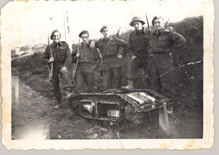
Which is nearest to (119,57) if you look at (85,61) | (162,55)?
(85,61)

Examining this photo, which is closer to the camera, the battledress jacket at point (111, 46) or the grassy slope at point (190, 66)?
the grassy slope at point (190, 66)

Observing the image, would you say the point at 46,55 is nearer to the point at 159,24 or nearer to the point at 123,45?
the point at 123,45

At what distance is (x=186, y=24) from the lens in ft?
22.3

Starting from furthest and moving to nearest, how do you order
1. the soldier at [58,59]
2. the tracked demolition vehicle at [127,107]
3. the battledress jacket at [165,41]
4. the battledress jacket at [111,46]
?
the soldier at [58,59]
the battledress jacket at [111,46]
the battledress jacket at [165,41]
the tracked demolition vehicle at [127,107]

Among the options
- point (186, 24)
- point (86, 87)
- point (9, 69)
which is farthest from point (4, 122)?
point (186, 24)

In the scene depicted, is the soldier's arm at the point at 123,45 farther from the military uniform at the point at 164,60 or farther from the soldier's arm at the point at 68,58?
the soldier's arm at the point at 68,58

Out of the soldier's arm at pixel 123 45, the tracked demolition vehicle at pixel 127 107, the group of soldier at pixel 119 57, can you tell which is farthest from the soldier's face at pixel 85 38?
the tracked demolition vehicle at pixel 127 107

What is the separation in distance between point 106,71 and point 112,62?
0.65ft

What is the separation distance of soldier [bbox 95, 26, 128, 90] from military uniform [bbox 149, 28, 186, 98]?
0.58m

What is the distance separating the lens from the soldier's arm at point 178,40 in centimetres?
677

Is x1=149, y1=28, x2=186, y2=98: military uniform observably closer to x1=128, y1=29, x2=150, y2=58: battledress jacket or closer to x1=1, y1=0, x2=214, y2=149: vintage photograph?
x1=1, y1=0, x2=214, y2=149: vintage photograph

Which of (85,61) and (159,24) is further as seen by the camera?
(85,61)

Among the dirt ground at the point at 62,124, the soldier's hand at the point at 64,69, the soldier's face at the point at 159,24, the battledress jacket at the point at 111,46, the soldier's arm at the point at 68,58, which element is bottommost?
the dirt ground at the point at 62,124

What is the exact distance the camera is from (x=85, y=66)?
698 cm
